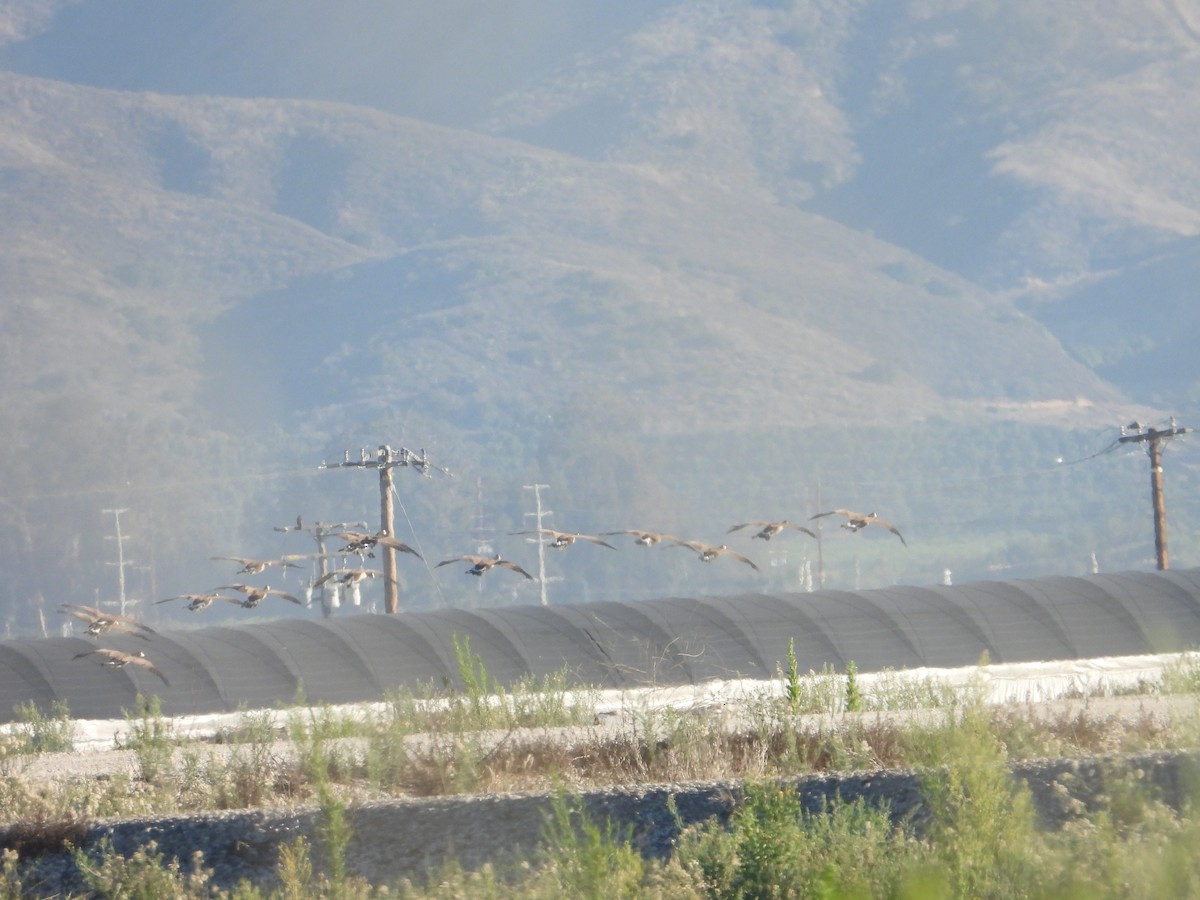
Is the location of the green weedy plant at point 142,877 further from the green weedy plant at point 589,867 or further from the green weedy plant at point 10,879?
the green weedy plant at point 589,867

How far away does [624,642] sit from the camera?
27.4 m

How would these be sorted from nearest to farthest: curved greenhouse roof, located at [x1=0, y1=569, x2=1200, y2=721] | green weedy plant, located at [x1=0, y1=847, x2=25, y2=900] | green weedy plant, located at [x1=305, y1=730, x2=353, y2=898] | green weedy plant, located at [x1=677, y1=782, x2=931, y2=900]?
green weedy plant, located at [x1=677, y1=782, x2=931, y2=900] → green weedy plant, located at [x1=305, y1=730, x2=353, y2=898] → green weedy plant, located at [x1=0, y1=847, x2=25, y2=900] → curved greenhouse roof, located at [x1=0, y1=569, x2=1200, y2=721]

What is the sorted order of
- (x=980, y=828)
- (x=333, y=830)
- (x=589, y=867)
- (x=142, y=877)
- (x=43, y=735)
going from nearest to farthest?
(x=589, y=867), (x=980, y=828), (x=333, y=830), (x=142, y=877), (x=43, y=735)

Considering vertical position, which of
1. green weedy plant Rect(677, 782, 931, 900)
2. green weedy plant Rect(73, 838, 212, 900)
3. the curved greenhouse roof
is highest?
the curved greenhouse roof

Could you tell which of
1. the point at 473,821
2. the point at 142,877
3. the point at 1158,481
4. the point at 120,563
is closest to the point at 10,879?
the point at 142,877

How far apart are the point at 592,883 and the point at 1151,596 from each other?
24.9 metres

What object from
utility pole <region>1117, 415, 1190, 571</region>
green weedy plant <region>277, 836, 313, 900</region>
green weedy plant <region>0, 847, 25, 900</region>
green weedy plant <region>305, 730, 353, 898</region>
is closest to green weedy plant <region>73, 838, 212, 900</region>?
green weedy plant <region>0, 847, 25, 900</region>

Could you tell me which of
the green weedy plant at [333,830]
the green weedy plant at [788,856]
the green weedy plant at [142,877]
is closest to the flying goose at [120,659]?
the green weedy plant at [142,877]

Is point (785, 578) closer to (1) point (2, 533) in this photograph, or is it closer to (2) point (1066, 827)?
(1) point (2, 533)

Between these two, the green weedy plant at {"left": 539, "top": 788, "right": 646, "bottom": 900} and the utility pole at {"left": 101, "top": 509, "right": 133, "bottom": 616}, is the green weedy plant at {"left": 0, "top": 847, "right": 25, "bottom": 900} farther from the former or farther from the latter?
the utility pole at {"left": 101, "top": 509, "right": 133, "bottom": 616}

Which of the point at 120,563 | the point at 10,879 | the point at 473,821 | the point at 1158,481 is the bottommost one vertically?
the point at 10,879

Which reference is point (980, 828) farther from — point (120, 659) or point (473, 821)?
point (120, 659)

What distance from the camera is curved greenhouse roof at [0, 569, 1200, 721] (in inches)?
995

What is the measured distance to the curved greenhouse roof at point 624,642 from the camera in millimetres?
25266
